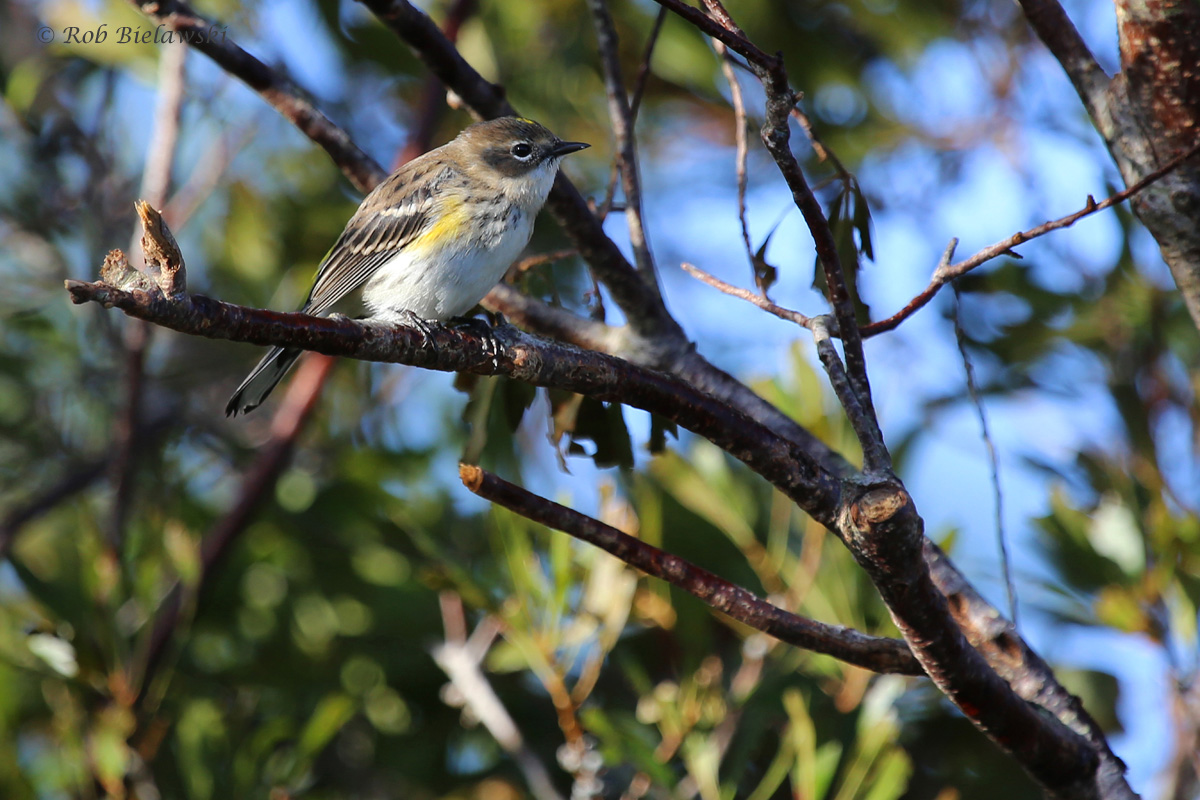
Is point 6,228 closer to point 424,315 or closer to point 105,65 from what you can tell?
point 105,65

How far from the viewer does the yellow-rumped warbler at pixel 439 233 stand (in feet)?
9.56

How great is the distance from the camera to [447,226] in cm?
313

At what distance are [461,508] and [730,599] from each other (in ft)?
6.64

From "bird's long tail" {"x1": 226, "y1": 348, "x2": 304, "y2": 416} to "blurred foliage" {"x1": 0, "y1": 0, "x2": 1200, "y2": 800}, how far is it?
1.32 ft

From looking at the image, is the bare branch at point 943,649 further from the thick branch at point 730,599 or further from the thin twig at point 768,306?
the thin twig at point 768,306

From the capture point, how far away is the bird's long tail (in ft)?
8.75

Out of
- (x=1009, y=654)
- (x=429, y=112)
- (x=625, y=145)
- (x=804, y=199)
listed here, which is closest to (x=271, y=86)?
(x=625, y=145)

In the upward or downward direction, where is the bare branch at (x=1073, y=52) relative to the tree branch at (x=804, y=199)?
upward

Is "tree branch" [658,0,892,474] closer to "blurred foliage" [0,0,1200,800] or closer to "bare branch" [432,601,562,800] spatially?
"blurred foliage" [0,0,1200,800]

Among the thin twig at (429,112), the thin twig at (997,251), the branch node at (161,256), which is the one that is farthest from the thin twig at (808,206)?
the thin twig at (429,112)

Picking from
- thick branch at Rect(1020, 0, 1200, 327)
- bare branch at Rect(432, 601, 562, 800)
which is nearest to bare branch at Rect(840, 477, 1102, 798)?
thick branch at Rect(1020, 0, 1200, 327)

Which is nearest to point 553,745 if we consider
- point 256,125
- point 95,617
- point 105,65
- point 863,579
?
point 863,579

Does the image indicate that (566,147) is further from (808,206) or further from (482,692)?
(808,206)

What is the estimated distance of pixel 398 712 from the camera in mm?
3096
